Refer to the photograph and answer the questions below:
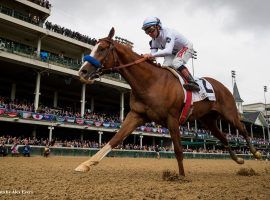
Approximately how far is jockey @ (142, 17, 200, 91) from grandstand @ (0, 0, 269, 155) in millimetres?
25707

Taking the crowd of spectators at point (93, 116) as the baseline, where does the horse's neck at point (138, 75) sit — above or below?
below

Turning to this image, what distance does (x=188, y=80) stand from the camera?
7.03 meters

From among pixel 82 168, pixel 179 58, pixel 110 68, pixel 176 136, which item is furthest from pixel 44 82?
pixel 82 168

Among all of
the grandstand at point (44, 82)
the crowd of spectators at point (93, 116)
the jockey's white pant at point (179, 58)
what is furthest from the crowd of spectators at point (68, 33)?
the jockey's white pant at point (179, 58)

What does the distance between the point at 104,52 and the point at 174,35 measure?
1934mm

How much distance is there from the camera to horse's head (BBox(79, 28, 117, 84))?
573 centimetres

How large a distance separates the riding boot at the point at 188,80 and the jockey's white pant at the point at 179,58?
13 centimetres

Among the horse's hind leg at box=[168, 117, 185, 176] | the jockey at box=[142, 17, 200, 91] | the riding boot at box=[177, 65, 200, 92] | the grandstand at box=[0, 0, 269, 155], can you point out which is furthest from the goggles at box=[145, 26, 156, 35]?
the grandstand at box=[0, 0, 269, 155]

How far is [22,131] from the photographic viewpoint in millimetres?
35781

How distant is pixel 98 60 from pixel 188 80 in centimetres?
237

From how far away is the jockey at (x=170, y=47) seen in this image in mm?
6684

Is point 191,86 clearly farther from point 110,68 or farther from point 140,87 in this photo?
point 110,68

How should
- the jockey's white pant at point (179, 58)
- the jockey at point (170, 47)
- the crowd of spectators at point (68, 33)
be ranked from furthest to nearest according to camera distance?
the crowd of spectators at point (68, 33)
the jockey's white pant at point (179, 58)
the jockey at point (170, 47)

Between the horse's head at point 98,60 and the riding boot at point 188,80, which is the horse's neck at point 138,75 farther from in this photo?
→ the riding boot at point 188,80
